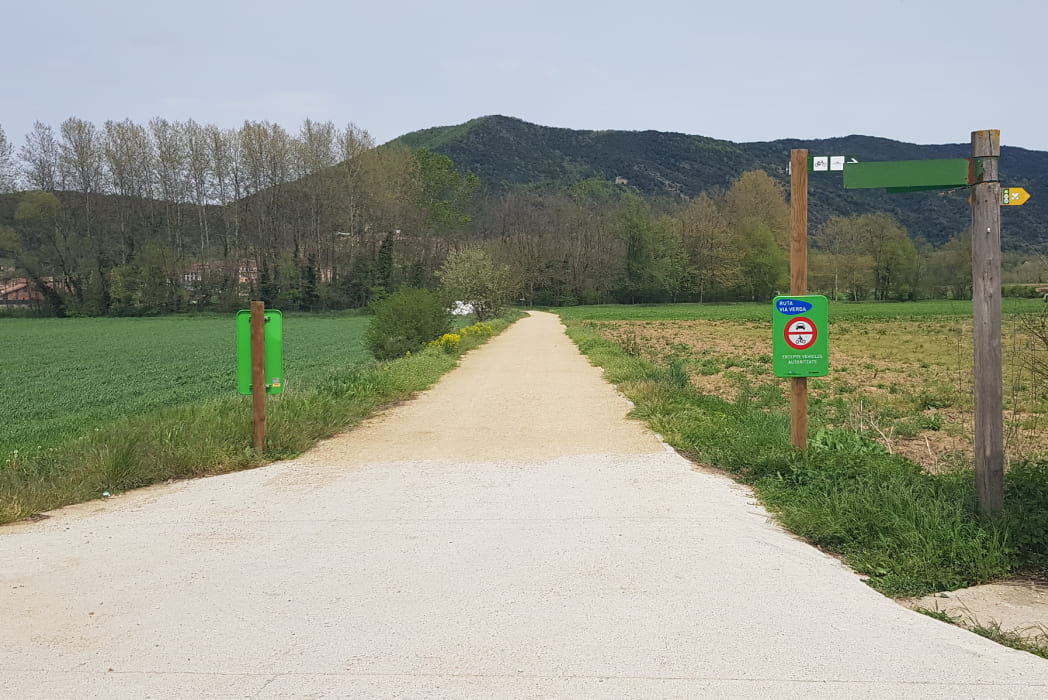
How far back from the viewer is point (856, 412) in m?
13.0

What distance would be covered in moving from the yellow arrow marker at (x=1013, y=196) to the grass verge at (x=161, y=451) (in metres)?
7.22

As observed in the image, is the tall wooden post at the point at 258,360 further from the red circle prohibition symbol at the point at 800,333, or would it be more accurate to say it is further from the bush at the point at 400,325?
the bush at the point at 400,325

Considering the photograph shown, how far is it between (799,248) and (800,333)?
0.83m

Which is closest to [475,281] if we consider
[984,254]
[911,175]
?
[911,175]

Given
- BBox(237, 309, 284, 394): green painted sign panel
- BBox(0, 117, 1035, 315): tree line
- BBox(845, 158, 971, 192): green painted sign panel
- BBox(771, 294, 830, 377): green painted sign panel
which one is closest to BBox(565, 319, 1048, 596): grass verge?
BBox(771, 294, 830, 377): green painted sign panel

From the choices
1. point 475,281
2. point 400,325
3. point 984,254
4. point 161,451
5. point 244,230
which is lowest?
point 161,451

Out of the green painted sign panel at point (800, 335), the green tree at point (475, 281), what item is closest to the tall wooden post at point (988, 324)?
the green painted sign panel at point (800, 335)

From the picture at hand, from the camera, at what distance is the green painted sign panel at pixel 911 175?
619 centimetres

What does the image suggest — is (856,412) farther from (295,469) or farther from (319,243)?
(319,243)

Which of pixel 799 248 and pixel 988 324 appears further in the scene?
pixel 799 248

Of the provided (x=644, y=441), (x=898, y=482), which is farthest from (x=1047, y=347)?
(x=644, y=441)

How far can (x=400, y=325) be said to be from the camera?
955 inches

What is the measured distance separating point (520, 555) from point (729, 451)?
144 inches

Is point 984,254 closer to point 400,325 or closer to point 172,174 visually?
point 400,325
